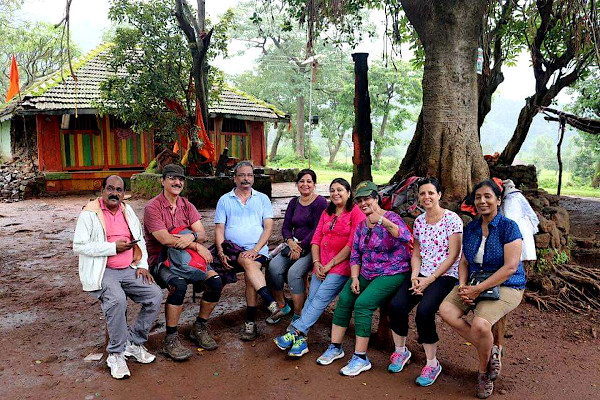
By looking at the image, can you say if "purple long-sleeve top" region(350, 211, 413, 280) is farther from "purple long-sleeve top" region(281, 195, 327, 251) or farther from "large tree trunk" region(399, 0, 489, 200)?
"large tree trunk" region(399, 0, 489, 200)

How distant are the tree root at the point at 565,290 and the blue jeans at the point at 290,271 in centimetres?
271

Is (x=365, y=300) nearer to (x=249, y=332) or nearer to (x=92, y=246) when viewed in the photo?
(x=249, y=332)

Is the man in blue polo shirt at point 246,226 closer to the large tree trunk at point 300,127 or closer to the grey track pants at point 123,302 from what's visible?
the grey track pants at point 123,302

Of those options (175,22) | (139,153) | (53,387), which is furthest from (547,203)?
(139,153)

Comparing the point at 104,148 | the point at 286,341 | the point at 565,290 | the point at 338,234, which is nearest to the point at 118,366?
the point at 286,341

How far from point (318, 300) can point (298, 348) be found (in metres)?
0.41

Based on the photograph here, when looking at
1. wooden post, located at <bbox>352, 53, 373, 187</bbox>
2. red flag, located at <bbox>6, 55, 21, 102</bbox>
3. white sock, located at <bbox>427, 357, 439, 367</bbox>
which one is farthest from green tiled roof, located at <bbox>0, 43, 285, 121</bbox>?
white sock, located at <bbox>427, 357, 439, 367</bbox>

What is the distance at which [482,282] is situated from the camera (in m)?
3.37

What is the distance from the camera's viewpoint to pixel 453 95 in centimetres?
638

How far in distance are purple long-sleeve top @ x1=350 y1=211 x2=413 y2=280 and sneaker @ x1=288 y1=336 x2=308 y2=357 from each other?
716mm

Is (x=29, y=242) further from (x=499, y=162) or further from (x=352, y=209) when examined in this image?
(x=499, y=162)

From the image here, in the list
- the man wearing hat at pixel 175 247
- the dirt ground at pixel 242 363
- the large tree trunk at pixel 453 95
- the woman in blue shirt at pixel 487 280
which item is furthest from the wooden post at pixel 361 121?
the woman in blue shirt at pixel 487 280

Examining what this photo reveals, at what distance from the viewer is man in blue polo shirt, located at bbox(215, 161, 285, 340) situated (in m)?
4.31

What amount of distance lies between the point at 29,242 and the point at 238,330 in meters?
5.53
